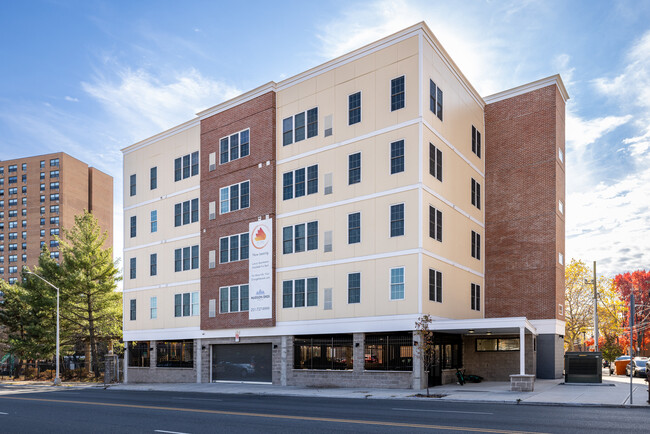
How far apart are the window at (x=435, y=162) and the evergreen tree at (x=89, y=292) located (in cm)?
3436

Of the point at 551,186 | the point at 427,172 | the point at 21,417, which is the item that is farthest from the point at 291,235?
the point at 21,417

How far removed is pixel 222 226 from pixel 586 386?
24646 millimetres

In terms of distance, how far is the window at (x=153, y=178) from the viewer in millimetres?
48562

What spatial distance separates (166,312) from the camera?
151 ft

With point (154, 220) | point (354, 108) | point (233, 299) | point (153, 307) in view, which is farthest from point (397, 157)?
point (153, 307)

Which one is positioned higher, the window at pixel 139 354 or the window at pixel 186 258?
the window at pixel 186 258

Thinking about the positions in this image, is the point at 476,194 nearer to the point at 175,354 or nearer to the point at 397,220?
the point at 397,220

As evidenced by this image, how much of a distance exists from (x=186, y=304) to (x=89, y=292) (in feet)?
49.2

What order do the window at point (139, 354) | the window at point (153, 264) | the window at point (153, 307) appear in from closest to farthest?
the window at point (153, 307)
the window at point (139, 354)
the window at point (153, 264)

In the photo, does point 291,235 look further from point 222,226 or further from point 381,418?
point 381,418

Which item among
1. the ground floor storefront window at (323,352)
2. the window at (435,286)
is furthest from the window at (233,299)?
the window at (435,286)

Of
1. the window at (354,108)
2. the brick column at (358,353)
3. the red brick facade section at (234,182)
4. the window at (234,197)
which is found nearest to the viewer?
the brick column at (358,353)

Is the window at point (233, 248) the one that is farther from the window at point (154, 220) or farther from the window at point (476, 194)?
the window at point (476, 194)

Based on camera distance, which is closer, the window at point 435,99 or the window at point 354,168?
the window at point 435,99
